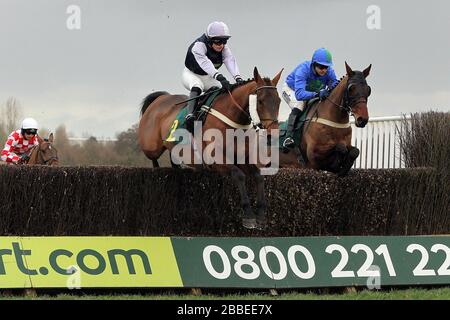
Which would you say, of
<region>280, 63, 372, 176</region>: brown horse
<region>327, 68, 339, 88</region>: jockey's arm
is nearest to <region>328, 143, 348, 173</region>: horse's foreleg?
<region>280, 63, 372, 176</region>: brown horse

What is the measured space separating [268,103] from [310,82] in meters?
2.54

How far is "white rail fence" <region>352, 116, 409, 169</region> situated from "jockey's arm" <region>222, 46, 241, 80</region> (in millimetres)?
5143

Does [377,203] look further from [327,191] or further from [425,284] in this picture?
[425,284]

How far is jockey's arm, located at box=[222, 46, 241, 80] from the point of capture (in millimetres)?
9617

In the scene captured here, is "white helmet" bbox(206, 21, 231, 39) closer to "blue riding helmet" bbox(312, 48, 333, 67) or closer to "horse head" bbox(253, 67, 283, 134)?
"horse head" bbox(253, 67, 283, 134)

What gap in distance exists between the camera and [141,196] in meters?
9.73

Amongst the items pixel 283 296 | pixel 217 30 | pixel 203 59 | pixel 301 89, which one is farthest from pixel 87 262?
pixel 301 89

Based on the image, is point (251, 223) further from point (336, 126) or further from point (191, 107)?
point (336, 126)

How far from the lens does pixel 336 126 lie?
10.4 metres

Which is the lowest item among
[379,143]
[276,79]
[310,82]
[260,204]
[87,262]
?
[87,262]

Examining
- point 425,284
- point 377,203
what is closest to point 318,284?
point 425,284
